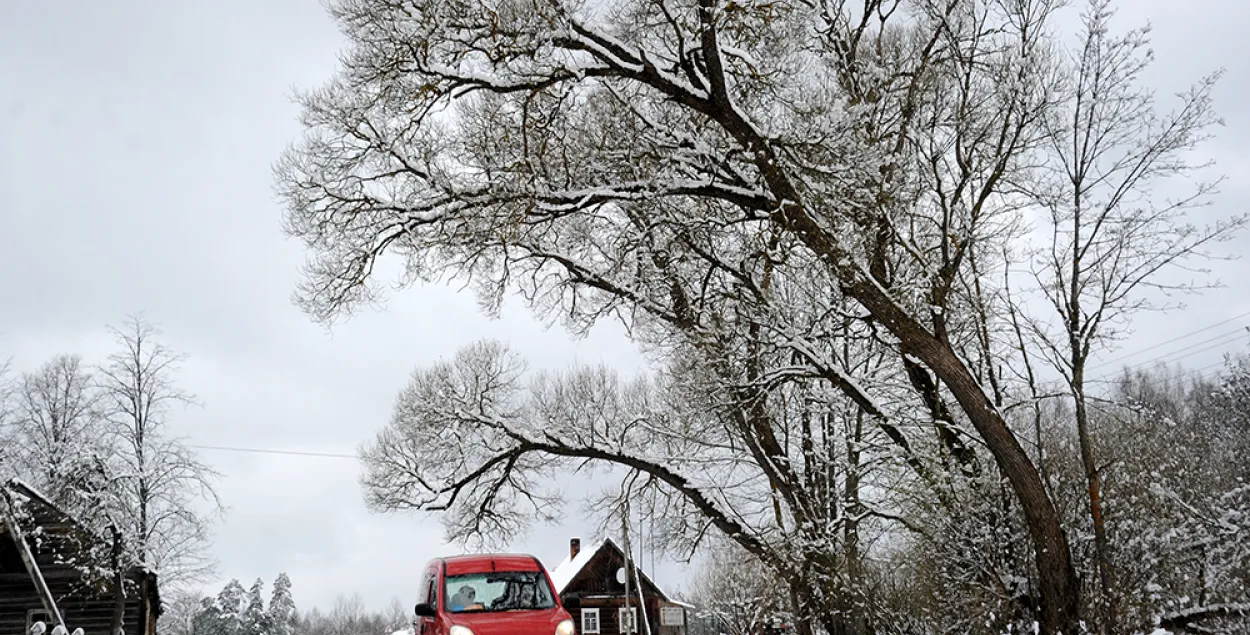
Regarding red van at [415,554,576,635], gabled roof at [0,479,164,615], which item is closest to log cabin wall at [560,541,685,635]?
gabled roof at [0,479,164,615]

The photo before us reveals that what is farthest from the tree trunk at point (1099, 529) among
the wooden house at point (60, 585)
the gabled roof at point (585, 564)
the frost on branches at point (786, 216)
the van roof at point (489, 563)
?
the gabled roof at point (585, 564)

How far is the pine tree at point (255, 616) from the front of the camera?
63.6 m

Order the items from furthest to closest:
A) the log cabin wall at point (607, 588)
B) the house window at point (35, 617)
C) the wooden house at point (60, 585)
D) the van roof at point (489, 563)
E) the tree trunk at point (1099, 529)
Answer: the log cabin wall at point (607, 588)
the house window at point (35, 617)
the wooden house at point (60, 585)
the van roof at point (489, 563)
the tree trunk at point (1099, 529)

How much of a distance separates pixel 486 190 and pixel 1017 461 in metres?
6.98

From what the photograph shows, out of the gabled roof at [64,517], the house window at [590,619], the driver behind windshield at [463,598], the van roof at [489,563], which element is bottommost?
the house window at [590,619]

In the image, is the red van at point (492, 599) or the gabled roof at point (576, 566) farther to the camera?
the gabled roof at point (576, 566)

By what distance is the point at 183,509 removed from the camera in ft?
90.3

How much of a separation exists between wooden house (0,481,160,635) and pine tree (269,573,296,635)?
39.9 m

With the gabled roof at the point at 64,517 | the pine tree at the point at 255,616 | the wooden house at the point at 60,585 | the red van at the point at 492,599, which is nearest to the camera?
the red van at the point at 492,599

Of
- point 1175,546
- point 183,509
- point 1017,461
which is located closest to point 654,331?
point 1017,461

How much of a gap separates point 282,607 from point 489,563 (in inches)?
2622

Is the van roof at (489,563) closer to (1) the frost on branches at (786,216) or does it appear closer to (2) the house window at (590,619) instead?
(1) the frost on branches at (786,216)

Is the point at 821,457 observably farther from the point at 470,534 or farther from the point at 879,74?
the point at 470,534

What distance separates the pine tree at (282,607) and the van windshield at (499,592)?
6165 centimetres
